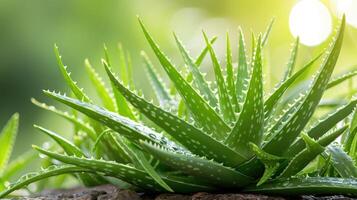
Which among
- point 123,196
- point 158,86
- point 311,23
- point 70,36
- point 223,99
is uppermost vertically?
point 70,36

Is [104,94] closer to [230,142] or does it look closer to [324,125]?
[230,142]

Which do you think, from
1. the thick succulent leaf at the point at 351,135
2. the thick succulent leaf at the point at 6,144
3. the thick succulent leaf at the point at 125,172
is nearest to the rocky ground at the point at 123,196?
the thick succulent leaf at the point at 125,172

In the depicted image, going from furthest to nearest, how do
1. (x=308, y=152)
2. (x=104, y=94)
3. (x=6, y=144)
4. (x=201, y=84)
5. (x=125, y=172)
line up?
(x=6, y=144) → (x=104, y=94) → (x=201, y=84) → (x=125, y=172) → (x=308, y=152)

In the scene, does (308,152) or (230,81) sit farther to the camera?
(230,81)

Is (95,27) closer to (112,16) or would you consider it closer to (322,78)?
(112,16)

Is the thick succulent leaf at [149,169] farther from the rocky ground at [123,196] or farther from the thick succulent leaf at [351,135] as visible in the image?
the thick succulent leaf at [351,135]

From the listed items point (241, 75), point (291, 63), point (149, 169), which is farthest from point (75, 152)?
point (291, 63)

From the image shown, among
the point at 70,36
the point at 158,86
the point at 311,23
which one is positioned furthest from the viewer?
the point at 70,36
